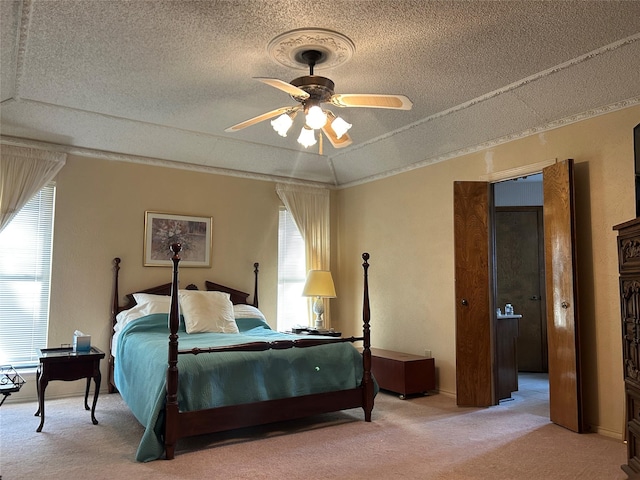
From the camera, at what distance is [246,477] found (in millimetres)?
2906

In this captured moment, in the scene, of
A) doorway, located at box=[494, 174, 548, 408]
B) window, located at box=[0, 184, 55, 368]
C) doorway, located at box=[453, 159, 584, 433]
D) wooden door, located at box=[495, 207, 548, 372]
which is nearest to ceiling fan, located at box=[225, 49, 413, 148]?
doorway, located at box=[453, 159, 584, 433]

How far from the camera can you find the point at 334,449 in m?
3.40

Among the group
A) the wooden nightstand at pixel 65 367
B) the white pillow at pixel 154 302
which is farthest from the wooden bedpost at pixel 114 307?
the wooden nightstand at pixel 65 367

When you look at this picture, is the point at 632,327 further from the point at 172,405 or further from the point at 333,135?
the point at 172,405

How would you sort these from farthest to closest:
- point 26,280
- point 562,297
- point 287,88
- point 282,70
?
point 26,280, point 562,297, point 282,70, point 287,88

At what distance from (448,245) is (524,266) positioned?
2.26 meters

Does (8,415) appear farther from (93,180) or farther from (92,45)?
(92,45)

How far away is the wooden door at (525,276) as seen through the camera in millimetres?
6633

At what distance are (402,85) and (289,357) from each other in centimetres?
238

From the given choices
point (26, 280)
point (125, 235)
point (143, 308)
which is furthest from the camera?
point (125, 235)

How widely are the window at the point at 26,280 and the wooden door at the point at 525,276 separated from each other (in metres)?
5.62

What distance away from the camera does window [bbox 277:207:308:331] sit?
633 centimetres

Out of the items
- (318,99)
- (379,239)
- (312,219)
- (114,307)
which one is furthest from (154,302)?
(318,99)

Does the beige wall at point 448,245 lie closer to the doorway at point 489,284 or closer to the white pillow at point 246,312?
the doorway at point 489,284
